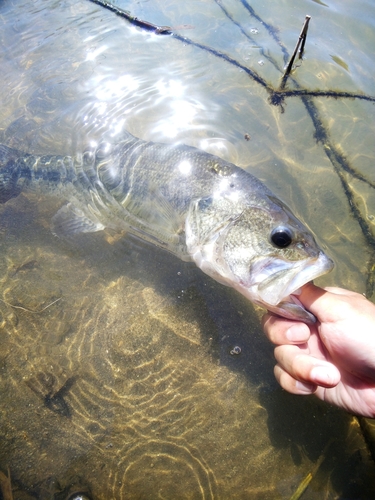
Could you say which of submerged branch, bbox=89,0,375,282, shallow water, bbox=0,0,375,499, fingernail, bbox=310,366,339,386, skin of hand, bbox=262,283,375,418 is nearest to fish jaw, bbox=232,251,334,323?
skin of hand, bbox=262,283,375,418

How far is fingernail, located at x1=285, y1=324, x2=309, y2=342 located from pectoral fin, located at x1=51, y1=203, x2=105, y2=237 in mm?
2489

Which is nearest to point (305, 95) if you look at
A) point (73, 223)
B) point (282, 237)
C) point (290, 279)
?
point (282, 237)

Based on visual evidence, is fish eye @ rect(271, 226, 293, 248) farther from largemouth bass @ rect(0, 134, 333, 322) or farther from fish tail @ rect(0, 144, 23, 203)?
fish tail @ rect(0, 144, 23, 203)

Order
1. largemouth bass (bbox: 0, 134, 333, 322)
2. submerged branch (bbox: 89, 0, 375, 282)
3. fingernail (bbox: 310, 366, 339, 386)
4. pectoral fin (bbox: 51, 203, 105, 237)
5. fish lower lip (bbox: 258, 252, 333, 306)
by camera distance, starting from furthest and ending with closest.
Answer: submerged branch (bbox: 89, 0, 375, 282)
pectoral fin (bbox: 51, 203, 105, 237)
largemouth bass (bbox: 0, 134, 333, 322)
fish lower lip (bbox: 258, 252, 333, 306)
fingernail (bbox: 310, 366, 339, 386)

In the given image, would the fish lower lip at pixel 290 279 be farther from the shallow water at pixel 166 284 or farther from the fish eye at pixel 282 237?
the shallow water at pixel 166 284

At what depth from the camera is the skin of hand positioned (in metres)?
2.33

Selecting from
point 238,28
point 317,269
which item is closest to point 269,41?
point 238,28

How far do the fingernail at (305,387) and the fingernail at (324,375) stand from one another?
0.20 meters

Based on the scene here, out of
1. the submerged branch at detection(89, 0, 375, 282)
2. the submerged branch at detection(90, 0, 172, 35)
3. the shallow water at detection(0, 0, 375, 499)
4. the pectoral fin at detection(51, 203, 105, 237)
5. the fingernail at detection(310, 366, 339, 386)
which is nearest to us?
the fingernail at detection(310, 366, 339, 386)

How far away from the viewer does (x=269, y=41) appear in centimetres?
563

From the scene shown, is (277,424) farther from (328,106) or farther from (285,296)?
(328,106)

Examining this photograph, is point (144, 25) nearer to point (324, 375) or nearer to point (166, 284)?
point (166, 284)

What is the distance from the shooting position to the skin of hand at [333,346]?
233cm

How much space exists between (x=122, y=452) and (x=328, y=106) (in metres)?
5.23
